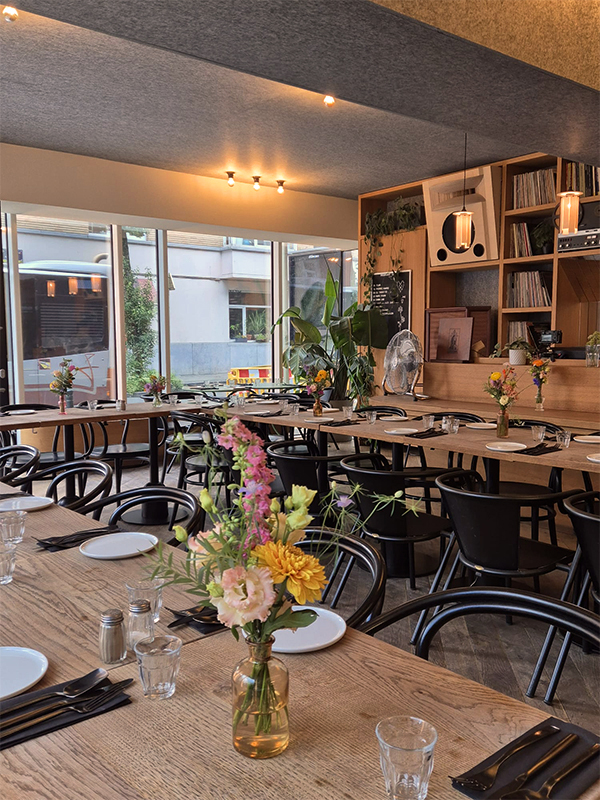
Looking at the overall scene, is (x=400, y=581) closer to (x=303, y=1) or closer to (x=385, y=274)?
(x=303, y=1)

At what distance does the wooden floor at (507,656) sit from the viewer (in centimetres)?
254

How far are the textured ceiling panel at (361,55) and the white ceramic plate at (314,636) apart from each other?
7.36ft

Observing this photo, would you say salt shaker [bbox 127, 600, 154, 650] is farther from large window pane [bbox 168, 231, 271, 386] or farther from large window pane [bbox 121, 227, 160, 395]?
large window pane [bbox 168, 231, 271, 386]

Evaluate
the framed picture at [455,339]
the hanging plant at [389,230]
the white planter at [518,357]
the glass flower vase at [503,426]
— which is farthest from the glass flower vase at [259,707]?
the hanging plant at [389,230]

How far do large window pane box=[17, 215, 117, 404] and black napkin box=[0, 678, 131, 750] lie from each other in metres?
6.57

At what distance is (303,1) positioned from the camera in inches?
98.4

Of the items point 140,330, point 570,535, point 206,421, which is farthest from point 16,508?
point 140,330

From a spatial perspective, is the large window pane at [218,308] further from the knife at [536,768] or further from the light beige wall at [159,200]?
the knife at [536,768]

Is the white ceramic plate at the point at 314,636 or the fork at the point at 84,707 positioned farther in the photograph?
the white ceramic plate at the point at 314,636

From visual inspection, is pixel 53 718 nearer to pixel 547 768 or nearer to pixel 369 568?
pixel 547 768

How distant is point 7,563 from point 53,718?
759 millimetres

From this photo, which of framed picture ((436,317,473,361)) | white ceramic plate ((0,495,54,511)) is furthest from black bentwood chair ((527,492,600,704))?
framed picture ((436,317,473,361))

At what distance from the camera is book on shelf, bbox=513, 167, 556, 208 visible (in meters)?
6.45

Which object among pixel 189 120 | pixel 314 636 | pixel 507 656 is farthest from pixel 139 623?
pixel 189 120
